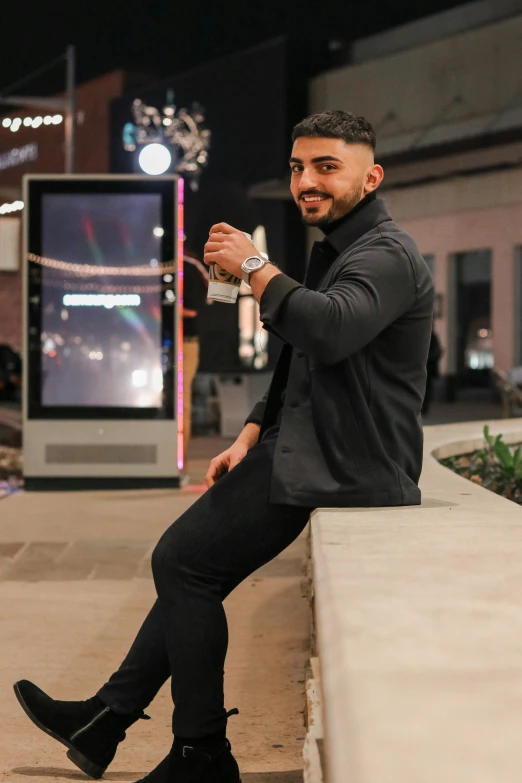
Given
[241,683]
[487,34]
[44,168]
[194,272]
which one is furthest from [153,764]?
[44,168]

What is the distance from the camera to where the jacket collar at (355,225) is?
3.03 meters

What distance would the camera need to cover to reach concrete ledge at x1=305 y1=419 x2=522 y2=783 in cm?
146

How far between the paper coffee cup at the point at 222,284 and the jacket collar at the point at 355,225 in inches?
13.8

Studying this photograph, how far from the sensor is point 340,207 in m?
3.01

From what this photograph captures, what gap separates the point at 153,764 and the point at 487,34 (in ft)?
61.1

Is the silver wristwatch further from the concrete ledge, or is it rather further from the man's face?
the concrete ledge

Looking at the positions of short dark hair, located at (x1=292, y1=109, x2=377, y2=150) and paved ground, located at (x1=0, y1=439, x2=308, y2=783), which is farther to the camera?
paved ground, located at (x1=0, y1=439, x2=308, y2=783)

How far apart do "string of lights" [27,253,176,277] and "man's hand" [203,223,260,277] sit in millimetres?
5947

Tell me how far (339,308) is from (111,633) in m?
2.33

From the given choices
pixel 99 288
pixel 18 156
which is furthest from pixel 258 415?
pixel 18 156

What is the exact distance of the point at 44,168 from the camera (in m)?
38.0

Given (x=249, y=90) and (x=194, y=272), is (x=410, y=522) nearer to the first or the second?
(x=194, y=272)

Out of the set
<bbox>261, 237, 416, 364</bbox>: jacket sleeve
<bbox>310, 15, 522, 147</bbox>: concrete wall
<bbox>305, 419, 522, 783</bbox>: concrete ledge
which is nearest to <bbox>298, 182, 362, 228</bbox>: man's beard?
<bbox>261, 237, 416, 364</bbox>: jacket sleeve

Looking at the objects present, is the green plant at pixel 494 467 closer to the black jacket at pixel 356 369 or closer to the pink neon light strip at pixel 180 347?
the black jacket at pixel 356 369
